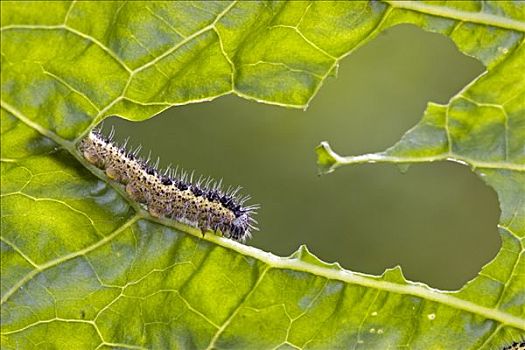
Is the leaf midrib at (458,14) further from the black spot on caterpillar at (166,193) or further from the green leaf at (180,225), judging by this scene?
the black spot on caterpillar at (166,193)

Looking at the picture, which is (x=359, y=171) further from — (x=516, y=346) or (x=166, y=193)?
(x=166, y=193)

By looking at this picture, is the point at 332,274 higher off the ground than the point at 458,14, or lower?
lower

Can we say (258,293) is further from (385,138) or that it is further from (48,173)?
(385,138)

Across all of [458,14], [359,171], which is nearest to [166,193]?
[458,14]

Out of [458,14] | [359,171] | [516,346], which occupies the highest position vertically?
[458,14]

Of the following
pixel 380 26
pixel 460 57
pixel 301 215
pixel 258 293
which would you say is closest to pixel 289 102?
pixel 380 26

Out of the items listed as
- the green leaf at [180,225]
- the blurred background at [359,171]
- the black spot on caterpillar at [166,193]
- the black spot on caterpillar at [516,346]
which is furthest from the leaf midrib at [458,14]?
the blurred background at [359,171]

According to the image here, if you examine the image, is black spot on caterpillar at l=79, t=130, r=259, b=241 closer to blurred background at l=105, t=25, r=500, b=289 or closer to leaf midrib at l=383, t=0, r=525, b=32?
leaf midrib at l=383, t=0, r=525, b=32
